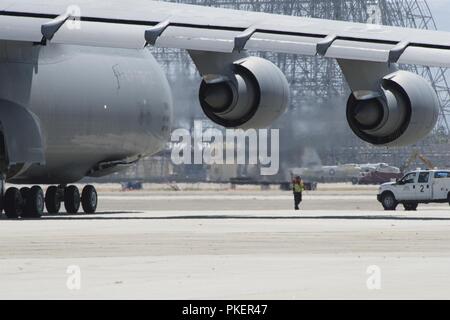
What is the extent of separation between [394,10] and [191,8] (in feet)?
363

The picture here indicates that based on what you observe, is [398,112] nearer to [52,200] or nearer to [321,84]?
[52,200]

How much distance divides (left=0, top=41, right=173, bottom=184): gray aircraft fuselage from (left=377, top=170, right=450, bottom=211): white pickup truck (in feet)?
37.5

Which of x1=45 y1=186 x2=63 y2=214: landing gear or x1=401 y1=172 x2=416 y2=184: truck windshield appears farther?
x1=401 y1=172 x2=416 y2=184: truck windshield

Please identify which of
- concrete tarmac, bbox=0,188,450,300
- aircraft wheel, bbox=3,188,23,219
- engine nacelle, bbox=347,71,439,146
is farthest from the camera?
aircraft wheel, bbox=3,188,23,219

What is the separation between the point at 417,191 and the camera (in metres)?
48.2

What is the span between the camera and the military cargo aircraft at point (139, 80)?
86.6ft

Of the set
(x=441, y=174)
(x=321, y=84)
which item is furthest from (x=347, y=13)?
(x=441, y=174)

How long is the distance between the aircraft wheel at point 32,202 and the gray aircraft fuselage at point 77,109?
0.55 metres

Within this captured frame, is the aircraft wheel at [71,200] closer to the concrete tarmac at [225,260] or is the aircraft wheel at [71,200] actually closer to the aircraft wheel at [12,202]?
the aircraft wheel at [12,202]

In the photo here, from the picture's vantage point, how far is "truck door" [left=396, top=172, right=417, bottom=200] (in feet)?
158

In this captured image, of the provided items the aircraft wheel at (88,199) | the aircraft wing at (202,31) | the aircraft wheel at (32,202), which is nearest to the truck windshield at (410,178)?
the aircraft wheel at (88,199)

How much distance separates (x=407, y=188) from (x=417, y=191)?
1.29ft

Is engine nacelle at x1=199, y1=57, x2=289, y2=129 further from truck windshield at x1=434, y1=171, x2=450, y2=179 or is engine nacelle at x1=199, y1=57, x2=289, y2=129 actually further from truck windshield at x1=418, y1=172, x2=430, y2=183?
truck windshield at x1=434, y1=171, x2=450, y2=179

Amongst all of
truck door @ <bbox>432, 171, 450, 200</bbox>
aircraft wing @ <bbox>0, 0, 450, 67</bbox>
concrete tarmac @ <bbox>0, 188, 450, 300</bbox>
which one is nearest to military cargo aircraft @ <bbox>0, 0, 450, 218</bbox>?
aircraft wing @ <bbox>0, 0, 450, 67</bbox>
